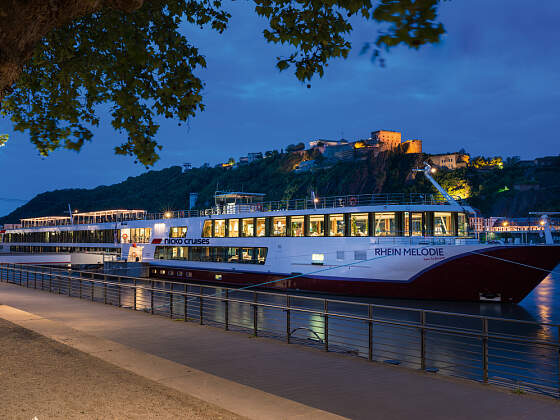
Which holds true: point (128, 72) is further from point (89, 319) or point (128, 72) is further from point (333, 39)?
point (89, 319)

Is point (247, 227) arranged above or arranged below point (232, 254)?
above

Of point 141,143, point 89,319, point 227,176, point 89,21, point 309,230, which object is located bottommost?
point 89,319

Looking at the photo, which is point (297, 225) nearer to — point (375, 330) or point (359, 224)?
point (359, 224)

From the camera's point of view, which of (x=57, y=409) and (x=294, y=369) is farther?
(x=294, y=369)

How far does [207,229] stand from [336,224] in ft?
38.2

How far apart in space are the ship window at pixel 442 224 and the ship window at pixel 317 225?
20.1ft

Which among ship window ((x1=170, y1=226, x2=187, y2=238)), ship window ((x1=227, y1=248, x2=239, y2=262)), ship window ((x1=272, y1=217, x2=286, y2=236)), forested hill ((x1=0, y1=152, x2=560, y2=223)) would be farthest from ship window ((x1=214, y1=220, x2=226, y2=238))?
forested hill ((x1=0, y1=152, x2=560, y2=223))

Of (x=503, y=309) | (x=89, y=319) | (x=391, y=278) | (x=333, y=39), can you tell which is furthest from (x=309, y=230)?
(x=333, y=39)

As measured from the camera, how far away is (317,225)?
27875 millimetres

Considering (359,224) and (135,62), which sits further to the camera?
(359,224)

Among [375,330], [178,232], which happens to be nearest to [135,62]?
[375,330]

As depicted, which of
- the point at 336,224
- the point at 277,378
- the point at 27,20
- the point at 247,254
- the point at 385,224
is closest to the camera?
the point at 27,20

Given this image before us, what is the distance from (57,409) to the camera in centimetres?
575

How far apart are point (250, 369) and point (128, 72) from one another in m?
5.33
